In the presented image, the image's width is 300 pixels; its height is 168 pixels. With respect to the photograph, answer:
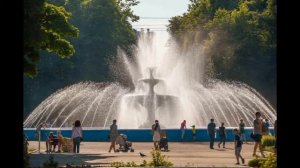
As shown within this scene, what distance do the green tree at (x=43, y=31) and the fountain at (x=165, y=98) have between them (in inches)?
775

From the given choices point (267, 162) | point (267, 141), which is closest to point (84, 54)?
point (267, 141)

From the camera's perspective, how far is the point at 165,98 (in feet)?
158

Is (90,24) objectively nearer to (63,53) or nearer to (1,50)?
(63,53)

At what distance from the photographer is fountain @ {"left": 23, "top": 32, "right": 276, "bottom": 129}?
48.3 m

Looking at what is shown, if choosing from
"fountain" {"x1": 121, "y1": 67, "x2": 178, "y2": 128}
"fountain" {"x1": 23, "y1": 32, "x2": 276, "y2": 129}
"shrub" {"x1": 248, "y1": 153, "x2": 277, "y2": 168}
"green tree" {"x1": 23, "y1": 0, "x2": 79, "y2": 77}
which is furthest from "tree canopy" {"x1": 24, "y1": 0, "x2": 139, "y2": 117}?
"shrub" {"x1": 248, "y1": 153, "x2": 277, "y2": 168}

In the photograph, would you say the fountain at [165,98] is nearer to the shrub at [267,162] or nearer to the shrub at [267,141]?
the shrub at [267,141]

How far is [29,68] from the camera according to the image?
77.7ft

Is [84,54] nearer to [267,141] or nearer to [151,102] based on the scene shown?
[151,102]

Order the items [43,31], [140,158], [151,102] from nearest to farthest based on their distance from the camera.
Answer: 1. [43,31]
2. [140,158]
3. [151,102]

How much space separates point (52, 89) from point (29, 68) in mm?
51619

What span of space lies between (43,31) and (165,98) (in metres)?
26.5

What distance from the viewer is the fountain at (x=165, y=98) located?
48.3 metres

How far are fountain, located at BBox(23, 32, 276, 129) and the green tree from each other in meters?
19.7
